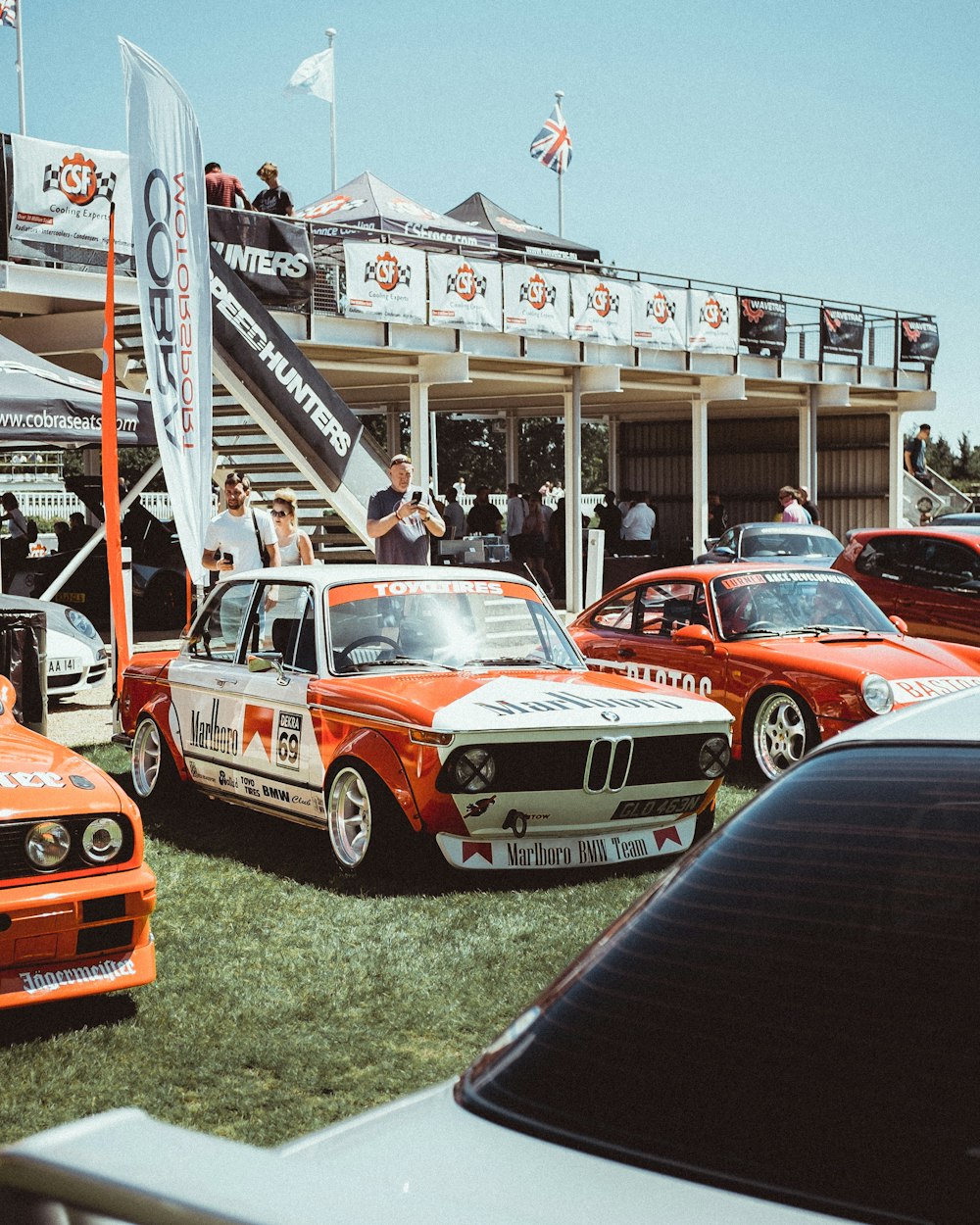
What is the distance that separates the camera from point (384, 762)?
20.4 feet

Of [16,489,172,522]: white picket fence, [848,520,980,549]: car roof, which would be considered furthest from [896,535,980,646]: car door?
[16,489,172,522]: white picket fence

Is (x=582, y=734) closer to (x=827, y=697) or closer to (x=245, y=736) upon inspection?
(x=245, y=736)

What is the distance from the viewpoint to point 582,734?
243 inches

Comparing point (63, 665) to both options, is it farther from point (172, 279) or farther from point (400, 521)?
point (400, 521)

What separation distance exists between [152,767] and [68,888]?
12.5 ft

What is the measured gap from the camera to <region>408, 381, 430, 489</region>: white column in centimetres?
1989

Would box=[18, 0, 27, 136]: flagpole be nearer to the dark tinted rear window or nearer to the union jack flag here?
the union jack flag

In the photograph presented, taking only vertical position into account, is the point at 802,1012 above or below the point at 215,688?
above

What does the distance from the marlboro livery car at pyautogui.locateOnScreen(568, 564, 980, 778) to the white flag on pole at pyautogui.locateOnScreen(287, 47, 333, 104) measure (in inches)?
1018

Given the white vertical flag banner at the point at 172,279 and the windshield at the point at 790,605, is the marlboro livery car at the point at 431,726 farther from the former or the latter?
the white vertical flag banner at the point at 172,279

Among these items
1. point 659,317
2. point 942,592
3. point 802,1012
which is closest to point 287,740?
point 802,1012

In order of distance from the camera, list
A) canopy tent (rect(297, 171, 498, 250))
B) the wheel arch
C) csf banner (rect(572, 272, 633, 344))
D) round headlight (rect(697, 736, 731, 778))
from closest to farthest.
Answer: the wheel arch < round headlight (rect(697, 736, 731, 778)) < csf banner (rect(572, 272, 633, 344)) < canopy tent (rect(297, 171, 498, 250))

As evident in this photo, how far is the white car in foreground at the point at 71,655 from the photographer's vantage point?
37.1ft

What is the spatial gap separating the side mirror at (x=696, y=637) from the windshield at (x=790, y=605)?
13 centimetres
